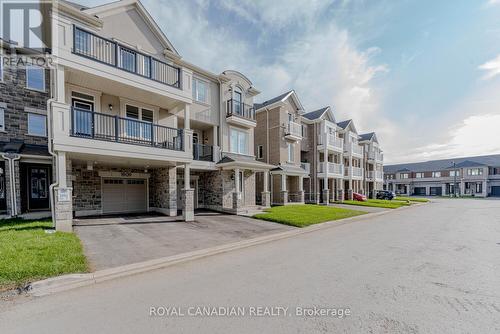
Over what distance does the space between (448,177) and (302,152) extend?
55.3m

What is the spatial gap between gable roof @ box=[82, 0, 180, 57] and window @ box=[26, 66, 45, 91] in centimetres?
476

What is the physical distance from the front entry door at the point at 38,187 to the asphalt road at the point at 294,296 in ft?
36.4

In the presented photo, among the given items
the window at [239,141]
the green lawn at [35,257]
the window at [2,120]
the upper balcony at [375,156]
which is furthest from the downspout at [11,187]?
the upper balcony at [375,156]

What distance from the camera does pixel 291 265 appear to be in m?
6.20

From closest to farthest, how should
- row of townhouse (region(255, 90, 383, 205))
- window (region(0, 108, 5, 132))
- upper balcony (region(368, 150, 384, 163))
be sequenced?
1. window (region(0, 108, 5, 132))
2. row of townhouse (region(255, 90, 383, 205))
3. upper balcony (region(368, 150, 384, 163))

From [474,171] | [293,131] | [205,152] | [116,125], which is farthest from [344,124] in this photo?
[474,171]

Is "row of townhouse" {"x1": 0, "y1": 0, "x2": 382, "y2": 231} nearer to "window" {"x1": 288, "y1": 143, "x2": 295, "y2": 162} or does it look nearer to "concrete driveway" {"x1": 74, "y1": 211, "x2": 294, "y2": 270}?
"concrete driveway" {"x1": 74, "y1": 211, "x2": 294, "y2": 270}

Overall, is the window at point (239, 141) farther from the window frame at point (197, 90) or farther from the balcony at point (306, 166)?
the balcony at point (306, 166)

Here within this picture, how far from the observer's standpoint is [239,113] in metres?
18.3

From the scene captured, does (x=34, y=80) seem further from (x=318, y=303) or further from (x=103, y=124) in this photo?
(x=318, y=303)

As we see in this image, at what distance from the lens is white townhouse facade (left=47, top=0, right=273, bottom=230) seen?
9.23 meters

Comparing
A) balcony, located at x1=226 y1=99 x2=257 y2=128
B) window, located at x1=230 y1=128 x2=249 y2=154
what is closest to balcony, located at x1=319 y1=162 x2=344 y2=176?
window, located at x1=230 y1=128 x2=249 y2=154

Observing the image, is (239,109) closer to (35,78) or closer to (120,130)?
(120,130)

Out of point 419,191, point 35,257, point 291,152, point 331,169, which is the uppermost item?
point 291,152
